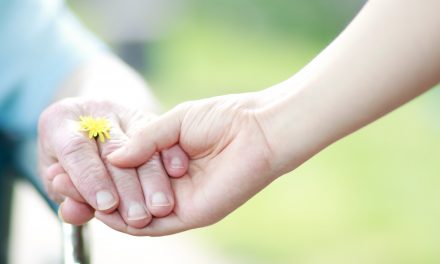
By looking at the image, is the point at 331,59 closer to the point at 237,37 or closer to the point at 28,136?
the point at 28,136

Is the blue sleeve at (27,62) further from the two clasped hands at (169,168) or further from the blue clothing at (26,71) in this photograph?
the two clasped hands at (169,168)

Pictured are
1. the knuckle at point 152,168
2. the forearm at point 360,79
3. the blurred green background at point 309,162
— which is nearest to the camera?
the forearm at point 360,79

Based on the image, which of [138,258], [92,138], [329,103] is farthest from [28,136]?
[138,258]

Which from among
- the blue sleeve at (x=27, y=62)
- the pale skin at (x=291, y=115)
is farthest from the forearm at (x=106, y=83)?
the pale skin at (x=291, y=115)

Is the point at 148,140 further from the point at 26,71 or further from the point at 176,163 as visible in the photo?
the point at 26,71

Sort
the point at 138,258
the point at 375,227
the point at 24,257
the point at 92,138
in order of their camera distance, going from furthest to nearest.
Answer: the point at 375,227 < the point at 138,258 < the point at 24,257 < the point at 92,138

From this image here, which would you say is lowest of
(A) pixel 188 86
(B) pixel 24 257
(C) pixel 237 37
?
(B) pixel 24 257

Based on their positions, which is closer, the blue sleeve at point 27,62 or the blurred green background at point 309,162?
the blue sleeve at point 27,62
